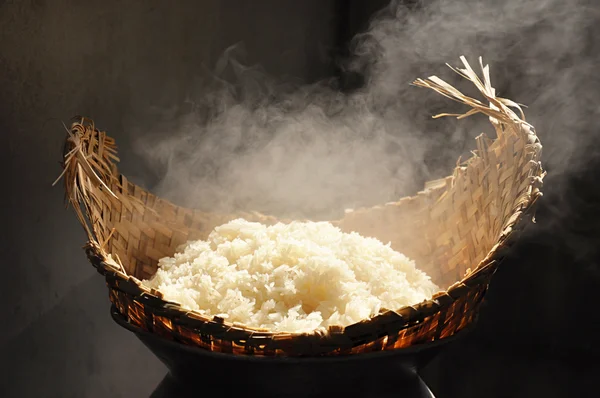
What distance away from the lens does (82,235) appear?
2035 mm

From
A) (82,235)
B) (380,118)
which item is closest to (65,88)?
(82,235)

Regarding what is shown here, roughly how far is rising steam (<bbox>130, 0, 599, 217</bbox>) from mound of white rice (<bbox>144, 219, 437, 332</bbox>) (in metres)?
0.79

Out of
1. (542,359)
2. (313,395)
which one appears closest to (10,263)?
(313,395)

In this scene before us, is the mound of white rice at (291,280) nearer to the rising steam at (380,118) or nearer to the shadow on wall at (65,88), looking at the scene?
the shadow on wall at (65,88)

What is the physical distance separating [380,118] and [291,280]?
4.90 feet

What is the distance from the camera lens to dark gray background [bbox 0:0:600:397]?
1.80 meters

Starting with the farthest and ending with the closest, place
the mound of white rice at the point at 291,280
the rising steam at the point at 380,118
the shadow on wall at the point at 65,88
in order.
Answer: the rising steam at the point at 380,118
the shadow on wall at the point at 65,88
the mound of white rice at the point at 291,280

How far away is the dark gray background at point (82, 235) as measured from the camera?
180cm

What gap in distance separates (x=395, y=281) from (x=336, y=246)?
19 cm

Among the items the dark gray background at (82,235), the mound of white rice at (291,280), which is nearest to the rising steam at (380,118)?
the dark gray background at (82,235)

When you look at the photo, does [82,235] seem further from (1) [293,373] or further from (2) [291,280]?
(1) [293,373]

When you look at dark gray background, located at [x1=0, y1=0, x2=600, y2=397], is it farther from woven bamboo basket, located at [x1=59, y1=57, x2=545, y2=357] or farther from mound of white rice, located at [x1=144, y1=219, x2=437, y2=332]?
mound of white rice, located at [x1=144, y1=219, x2=437, y2=332]

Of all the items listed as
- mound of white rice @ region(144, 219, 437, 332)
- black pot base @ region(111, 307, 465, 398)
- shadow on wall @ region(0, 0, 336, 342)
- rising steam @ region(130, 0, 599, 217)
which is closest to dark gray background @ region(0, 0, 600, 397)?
shadow on wall @ region(0, 0, 336, 342)

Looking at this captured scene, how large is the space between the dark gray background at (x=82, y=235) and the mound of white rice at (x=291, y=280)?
0.47 meters
